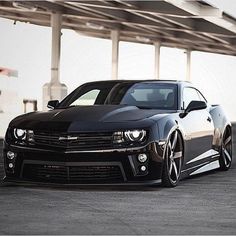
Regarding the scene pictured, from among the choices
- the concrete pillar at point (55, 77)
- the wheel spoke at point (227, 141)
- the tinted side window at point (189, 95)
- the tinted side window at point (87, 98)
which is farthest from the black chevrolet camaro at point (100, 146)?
the concrete pillar at point (55, 77)

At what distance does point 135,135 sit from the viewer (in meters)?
8.66

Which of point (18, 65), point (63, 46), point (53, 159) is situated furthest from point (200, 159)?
point (63, 46)

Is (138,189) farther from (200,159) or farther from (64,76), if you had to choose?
(64,76)

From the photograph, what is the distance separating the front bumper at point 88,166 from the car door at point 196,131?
1.04 m

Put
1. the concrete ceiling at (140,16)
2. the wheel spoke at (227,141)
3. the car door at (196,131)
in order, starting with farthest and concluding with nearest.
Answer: the concrete ceiling at (140,16) → the wheel spoke at (227,141) → the car door at (196,131)

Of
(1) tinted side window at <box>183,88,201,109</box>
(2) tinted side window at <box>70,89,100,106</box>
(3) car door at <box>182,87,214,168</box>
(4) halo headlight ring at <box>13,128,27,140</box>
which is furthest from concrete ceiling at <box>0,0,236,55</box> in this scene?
(4) halo headlight ring at <box>13,128,27,140</box>

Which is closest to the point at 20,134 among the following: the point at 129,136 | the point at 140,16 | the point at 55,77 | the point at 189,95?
the point at 129,136

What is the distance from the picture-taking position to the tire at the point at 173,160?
29.3ft

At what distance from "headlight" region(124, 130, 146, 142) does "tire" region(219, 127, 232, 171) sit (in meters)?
2.99

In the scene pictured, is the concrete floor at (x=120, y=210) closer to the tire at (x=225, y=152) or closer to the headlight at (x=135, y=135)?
the headlight at (x=135, y=135)

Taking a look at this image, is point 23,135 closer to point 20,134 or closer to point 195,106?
point 20,134

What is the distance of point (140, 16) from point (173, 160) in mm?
26727

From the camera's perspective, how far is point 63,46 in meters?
55.0

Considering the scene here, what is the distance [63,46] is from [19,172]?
4659 cm
